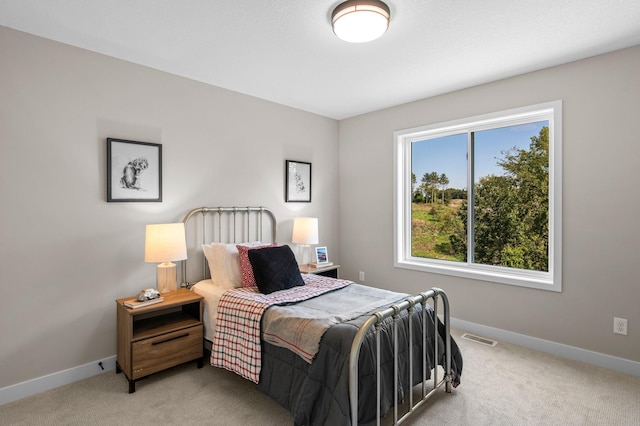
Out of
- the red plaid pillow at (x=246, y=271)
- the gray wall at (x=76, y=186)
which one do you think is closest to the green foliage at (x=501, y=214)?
the red plaid pillow at (x=246, y=271)

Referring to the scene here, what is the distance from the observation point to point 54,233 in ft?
8.41

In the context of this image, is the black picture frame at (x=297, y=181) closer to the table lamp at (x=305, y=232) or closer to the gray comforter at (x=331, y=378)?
the table lamp at (x=305, y=232)

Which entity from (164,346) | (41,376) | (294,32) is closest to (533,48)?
(294,32)

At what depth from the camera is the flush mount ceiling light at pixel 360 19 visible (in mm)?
2080

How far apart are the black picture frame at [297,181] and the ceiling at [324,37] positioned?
3.47 feet

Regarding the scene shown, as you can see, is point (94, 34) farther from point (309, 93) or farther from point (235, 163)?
point (309, 93)

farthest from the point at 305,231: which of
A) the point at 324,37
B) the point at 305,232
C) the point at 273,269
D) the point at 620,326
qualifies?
the point at 620,326

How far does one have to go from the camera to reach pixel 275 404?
2322 millimetres

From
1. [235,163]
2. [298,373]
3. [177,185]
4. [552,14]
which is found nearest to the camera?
[298,373]

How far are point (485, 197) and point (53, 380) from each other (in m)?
4.21

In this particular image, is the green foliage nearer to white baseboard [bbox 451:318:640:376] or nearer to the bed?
white baseboard [bbox 451:318:640:376]

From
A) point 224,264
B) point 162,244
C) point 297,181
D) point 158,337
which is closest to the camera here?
point 158,337

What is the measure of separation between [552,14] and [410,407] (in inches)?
106

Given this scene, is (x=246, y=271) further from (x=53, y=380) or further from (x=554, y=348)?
(x=554, y=348)
